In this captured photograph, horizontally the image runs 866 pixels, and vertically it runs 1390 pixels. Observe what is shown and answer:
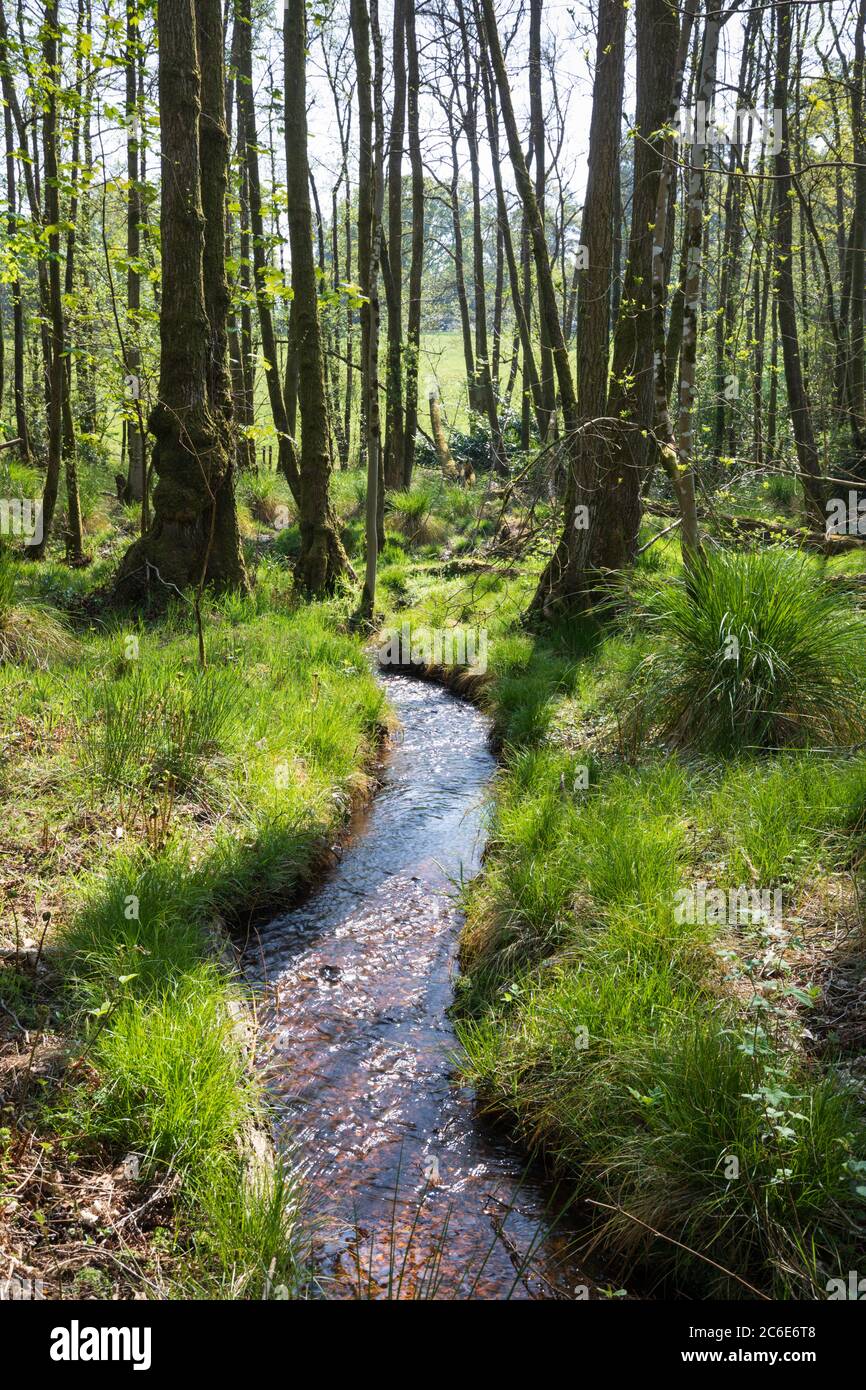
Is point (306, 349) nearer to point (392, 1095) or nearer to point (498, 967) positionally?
point (498, 967)

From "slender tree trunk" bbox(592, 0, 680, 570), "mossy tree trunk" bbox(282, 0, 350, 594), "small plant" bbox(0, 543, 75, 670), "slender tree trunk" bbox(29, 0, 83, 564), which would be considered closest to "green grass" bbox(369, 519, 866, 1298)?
"slender tree trunk" bbox(592, 0, 680, 570)

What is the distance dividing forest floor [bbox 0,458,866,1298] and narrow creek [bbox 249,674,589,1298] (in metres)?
0.18

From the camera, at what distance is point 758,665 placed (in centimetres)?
527

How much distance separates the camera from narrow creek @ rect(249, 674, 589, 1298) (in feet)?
9.25

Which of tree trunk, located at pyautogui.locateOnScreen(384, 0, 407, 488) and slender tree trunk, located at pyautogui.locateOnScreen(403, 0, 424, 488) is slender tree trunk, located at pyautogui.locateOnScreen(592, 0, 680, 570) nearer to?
tree trunk, located at pyautogui.locateOnScreen(384, 0, 407, 488)

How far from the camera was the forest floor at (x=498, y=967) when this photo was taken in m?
2.58

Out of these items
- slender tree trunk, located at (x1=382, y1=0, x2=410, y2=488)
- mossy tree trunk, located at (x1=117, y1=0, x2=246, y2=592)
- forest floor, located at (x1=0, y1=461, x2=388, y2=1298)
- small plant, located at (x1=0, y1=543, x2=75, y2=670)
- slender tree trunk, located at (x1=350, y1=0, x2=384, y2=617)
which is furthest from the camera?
slender tree trunk, located at (x1=382, y1=0, x2=410, y2=488)

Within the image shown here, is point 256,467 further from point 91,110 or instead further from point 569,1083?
point 569,1083

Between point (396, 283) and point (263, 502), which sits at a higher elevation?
point (396, 283)

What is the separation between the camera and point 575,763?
5684 millimetres

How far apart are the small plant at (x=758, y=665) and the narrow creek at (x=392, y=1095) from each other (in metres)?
1.62

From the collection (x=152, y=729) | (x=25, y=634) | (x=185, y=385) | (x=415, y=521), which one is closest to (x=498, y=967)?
(x=152, y=729)

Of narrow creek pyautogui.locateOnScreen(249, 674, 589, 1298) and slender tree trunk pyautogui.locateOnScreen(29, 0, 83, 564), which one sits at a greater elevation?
slender tree trunk pyautogui.locateOnScreen(29, 0, 83, 564)

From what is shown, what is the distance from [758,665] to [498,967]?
8.11ft
